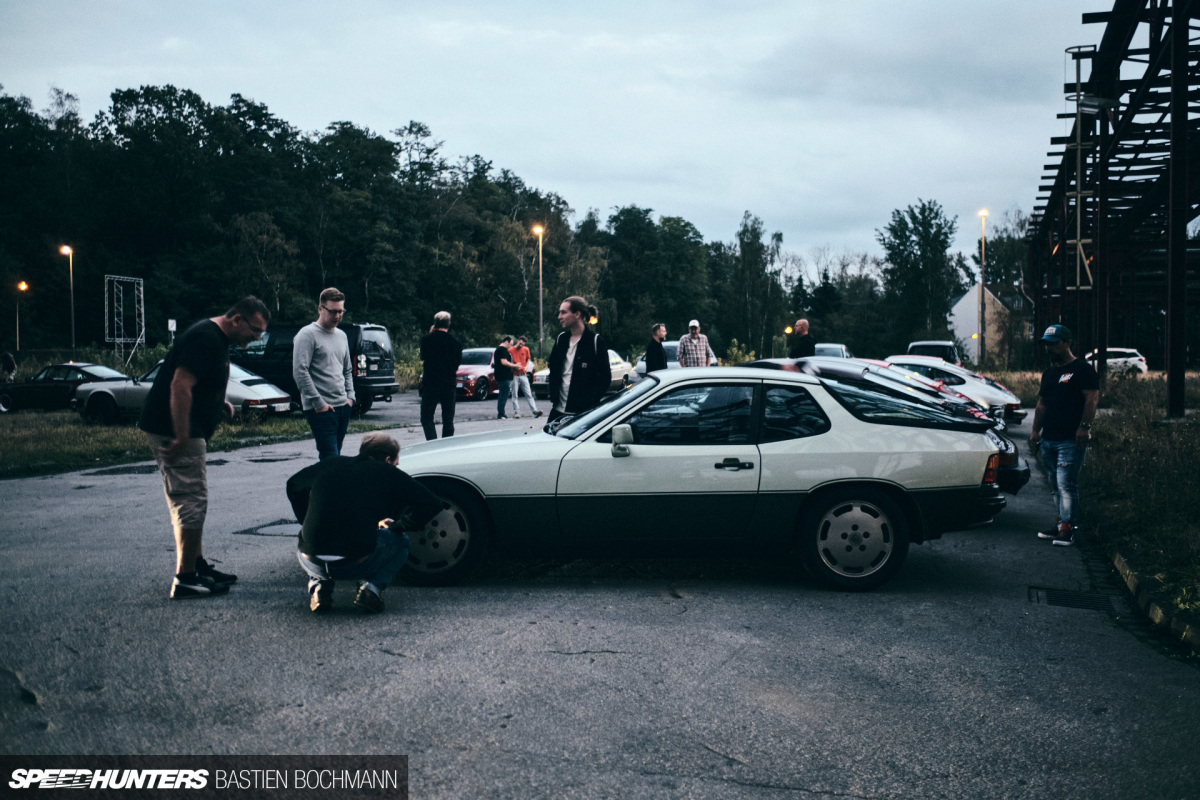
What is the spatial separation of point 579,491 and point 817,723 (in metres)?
2.40

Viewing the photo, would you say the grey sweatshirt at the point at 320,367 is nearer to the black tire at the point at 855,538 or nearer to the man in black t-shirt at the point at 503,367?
the black tire at the point at 855,538

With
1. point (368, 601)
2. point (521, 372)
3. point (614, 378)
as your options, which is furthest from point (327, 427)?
point (614, 378)

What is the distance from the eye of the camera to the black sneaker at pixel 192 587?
5652mm

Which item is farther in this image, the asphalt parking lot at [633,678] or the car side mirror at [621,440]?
the car side mirror at [621,440]

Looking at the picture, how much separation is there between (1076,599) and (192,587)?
219 inches

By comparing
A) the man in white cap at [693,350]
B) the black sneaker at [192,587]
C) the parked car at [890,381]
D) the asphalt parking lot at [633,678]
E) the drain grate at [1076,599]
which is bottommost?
the drain grate at [1076,599]

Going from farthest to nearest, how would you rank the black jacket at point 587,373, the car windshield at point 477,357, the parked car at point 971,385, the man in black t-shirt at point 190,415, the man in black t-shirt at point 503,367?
the car windshield at point 477,357, the man in black t-shirt at point 503,367, the parked car at point 971,385, the black jacket at point 587,373, the man in black t-shirt at point 190,415

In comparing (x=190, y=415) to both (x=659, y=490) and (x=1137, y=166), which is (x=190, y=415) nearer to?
(x=659, y=490)

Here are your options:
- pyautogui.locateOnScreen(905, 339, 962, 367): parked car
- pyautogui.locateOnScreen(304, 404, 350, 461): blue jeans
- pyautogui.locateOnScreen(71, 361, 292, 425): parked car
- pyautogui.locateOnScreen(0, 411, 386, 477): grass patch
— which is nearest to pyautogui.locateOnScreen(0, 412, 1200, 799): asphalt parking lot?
pyautogui.locateOnScreen(304, 404, 350, 461): blue jeans

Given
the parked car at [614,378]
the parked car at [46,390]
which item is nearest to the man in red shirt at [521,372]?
the parked car at [614,378]

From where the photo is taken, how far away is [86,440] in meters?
14.8

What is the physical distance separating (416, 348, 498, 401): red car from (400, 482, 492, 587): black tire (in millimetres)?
21696

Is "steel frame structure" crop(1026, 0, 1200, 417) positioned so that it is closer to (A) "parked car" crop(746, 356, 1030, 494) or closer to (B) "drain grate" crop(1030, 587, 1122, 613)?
(A) "parked car" crop(746, 356, 1030, 494)

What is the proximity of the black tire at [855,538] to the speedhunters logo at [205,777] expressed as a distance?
3294mm
